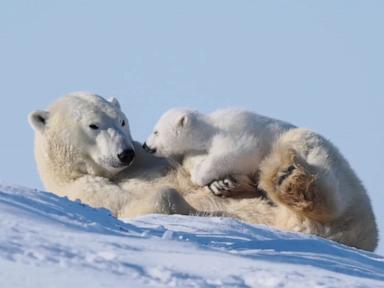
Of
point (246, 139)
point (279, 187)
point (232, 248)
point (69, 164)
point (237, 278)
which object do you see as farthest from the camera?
point (69, 164)

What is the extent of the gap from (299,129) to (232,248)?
2.90m

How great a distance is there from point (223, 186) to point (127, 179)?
2.70 ft

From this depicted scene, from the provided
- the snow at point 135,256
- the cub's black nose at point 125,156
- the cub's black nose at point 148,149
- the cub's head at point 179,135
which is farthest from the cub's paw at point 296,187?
the cub's black nose at point 148,149

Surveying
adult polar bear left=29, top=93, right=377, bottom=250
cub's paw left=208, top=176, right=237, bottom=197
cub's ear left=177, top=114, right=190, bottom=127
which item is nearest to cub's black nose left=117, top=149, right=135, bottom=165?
adult polar bear left=29, top=93, right=377, bottom=250

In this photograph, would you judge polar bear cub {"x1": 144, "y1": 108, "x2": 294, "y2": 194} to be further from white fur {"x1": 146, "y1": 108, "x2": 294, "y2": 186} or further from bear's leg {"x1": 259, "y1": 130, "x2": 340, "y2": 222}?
bear's leg {"x1": 259, "y1": 130, "x2": 340, "y2": 222}

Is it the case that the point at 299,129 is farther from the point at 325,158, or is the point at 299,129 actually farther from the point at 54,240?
the point at 54,240

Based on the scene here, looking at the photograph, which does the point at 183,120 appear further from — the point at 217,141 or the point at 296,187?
the point at 296,187

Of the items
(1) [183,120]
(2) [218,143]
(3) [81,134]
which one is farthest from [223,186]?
(3) [81,134]

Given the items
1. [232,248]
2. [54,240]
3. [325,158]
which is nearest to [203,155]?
[325,158]

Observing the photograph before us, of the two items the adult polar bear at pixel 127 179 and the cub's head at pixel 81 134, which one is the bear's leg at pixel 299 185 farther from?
the cub's head at pixel 81 134

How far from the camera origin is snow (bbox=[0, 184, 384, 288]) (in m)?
3.93

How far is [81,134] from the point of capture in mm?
8805

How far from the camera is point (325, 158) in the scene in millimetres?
8000

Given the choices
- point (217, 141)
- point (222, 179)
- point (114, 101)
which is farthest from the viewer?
point (114, 101)
